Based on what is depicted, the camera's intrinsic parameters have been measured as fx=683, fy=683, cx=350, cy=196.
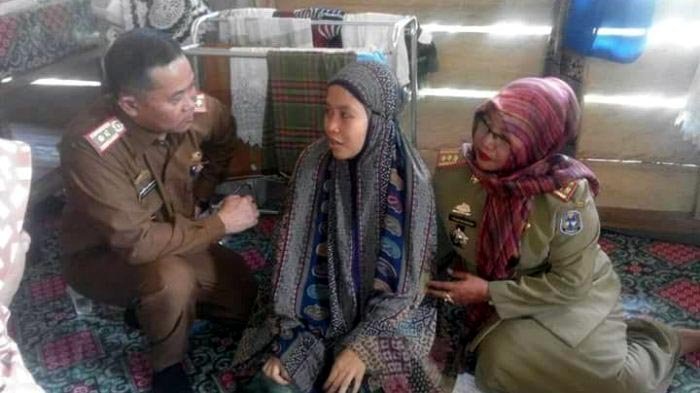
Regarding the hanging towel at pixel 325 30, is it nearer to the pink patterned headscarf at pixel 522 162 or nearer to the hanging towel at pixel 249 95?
the hanging towel at pixel 249 95

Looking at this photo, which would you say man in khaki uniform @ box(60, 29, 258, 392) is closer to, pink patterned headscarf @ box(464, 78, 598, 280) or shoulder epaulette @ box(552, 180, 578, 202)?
pink patterned headscarf @ box(464, 78, 598, 280)

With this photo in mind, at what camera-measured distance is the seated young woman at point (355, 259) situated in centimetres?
154

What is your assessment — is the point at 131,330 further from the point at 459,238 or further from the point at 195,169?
the point at 459,238

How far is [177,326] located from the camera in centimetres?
176

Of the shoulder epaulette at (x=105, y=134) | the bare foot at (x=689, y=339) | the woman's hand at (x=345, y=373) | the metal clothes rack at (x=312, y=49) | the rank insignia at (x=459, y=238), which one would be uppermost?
the metal clothes rack at (x=312, y=49)

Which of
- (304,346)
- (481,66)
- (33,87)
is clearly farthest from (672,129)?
(33,87)

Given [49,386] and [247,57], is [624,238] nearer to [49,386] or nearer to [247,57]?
[247,57]

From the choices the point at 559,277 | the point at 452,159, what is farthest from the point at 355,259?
the point at 559,277

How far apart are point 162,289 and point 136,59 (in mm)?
567

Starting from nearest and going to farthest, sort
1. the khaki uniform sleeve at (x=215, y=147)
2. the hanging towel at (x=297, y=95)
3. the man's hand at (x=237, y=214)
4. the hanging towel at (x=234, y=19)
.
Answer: the man's hand at (x=237, y=214), the khaki uniform sleeve at (x=215, y=147), the hanging towel at (x=297, y=95), the hanging towel at (x=234, y=19)

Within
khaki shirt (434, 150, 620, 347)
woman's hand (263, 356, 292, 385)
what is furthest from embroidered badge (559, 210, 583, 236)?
woman's hand (263, 356, 292, 385)

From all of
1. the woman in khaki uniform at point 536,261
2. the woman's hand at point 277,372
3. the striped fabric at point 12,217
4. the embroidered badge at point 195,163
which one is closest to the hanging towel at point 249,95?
the embroidered badge at point 195,163

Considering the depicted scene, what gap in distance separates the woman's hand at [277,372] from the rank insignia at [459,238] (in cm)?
53

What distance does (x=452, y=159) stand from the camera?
176 centimetres
